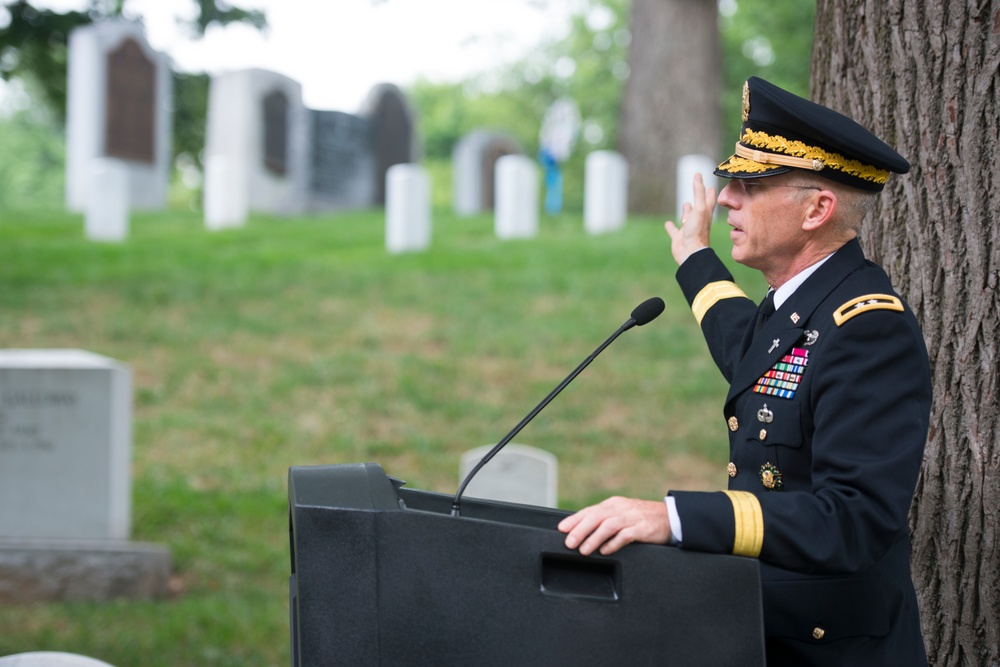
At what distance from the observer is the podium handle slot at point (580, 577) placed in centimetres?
188

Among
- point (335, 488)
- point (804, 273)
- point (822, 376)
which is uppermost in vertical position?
point (804, 273)

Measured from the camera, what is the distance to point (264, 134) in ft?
57.6

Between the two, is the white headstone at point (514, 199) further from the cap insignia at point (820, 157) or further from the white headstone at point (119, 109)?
the cap insignia at point (820, 157)

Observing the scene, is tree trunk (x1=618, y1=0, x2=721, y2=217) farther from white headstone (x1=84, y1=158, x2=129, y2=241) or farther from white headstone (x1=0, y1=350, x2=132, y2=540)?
white headstone (x1=0, y1=350, x2=132, y2=540)

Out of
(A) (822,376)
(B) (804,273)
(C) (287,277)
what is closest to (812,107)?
(B) (804,273)

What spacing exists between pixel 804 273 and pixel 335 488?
3.29ft

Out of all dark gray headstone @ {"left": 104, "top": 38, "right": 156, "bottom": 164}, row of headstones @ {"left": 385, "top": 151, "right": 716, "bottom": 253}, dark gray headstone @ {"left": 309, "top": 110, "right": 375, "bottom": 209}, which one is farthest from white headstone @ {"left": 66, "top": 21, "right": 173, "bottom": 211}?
row of headstones @ {"left": 385, "top": 151, "right": 716, "bottom": 253}

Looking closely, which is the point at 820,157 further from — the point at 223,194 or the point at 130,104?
the point at 130,104

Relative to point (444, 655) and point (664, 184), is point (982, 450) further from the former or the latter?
point (664, 184)

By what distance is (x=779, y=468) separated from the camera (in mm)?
2137

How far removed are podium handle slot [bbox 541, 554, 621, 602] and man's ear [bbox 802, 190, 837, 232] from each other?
76 cm

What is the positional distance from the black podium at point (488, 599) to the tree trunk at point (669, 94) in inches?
610

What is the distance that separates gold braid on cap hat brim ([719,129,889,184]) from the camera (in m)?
2.13

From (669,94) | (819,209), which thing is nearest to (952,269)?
(819,209)
